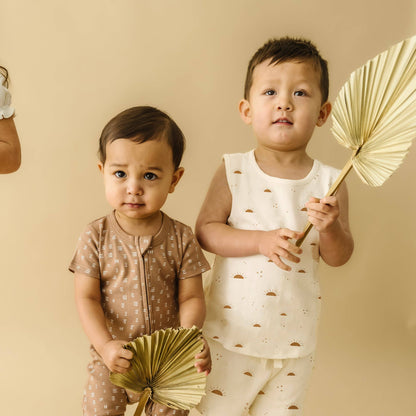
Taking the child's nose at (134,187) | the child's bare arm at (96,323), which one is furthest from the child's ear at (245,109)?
the child's bare arm at (96,323)

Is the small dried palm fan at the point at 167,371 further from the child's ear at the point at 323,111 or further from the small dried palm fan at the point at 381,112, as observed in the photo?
the child's ear at the point at 323,111

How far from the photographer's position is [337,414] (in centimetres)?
155

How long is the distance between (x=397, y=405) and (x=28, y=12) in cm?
130

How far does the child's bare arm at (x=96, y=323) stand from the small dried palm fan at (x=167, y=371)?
0.07ft

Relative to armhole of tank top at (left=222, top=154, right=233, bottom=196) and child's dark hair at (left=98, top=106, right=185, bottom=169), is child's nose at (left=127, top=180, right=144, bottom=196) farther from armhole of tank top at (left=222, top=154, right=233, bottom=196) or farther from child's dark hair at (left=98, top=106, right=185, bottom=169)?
armhole of tank top at (left=222, top=154, right=233, bottom=196)

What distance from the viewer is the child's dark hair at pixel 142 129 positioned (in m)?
1.02

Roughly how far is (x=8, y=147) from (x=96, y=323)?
0.96 feet

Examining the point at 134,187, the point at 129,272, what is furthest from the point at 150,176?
the point at 129,272

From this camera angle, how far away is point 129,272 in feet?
3.39

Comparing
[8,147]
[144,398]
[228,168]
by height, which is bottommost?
[144,398]

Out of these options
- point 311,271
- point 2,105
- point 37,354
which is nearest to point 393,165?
point 311,271

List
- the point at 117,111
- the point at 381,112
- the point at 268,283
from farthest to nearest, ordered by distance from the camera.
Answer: the point at 117,111 < the point at 268,283 < the point at 381,112

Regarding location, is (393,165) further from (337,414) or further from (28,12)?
(28,12)

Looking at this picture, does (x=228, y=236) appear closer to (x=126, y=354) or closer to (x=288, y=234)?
(x=288, y=234)
